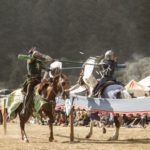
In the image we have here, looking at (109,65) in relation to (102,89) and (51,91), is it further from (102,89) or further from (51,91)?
(51,91)

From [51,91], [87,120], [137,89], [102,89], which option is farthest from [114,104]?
[137,89]

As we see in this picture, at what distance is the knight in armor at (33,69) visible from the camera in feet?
54.5

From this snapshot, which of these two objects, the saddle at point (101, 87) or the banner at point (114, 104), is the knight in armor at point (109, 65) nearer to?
the saddle at point (101, 87)

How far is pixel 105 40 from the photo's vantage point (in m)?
66.6

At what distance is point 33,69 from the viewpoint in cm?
1691

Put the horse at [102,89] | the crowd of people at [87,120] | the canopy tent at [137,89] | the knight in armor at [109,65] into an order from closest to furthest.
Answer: the horse at [102,89] < the knight in armor at [109,65] < the crowd of people at [87,120] < the canopy tent at [137,89]

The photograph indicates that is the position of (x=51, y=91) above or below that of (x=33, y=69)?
below

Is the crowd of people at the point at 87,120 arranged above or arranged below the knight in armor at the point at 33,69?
below

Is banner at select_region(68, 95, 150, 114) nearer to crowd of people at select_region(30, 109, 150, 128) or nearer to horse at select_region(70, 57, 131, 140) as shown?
horse at select_region(70, 57, 131, 140)

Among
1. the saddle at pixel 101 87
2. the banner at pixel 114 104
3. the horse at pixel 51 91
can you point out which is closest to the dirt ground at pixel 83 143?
the horse at pixel 51 91

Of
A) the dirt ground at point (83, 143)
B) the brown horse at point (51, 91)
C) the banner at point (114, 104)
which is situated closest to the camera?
the dirt ground at point (83, 143)

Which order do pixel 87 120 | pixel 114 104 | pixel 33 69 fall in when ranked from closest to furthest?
1. pixel 114 104
2. pixel 33 69
3. pixel 87 120

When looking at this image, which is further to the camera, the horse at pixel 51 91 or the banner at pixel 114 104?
the horse at pixel 51 91

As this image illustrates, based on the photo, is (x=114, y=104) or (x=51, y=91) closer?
(x=114, y=104)
